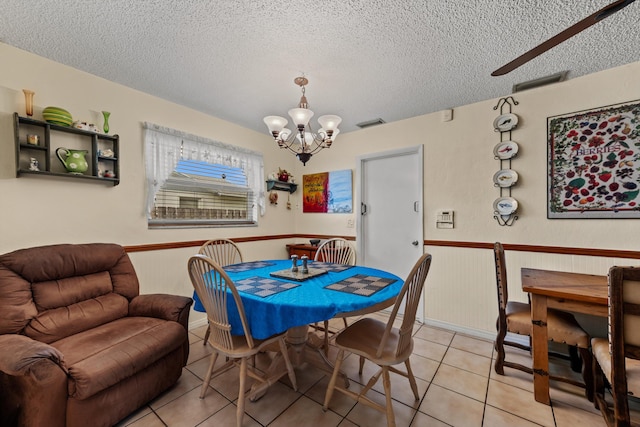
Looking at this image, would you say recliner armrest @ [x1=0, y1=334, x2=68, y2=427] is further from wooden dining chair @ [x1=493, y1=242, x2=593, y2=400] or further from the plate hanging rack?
the plate hanging rack

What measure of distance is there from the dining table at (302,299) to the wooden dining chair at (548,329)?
0.89m

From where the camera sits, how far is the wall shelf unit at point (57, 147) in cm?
189

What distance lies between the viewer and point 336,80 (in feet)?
7.54

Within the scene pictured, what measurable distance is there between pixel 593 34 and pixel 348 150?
7.85ft

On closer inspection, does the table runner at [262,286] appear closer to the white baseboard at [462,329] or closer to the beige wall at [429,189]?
the beige wall at [429,189]

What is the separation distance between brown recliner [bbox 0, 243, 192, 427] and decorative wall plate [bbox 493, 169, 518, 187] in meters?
2.97

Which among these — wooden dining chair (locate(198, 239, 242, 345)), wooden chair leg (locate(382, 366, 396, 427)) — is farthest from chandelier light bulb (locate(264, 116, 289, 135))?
wooden chair leg (locate(382, 366, 396, 427))

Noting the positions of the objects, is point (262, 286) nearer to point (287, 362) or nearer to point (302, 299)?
point (302, 299)

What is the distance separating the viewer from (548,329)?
1.77 meters

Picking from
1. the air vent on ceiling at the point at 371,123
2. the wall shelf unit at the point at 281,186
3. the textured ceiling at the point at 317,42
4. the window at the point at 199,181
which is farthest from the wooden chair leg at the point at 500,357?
the wall shelf unit at the point at 281,186

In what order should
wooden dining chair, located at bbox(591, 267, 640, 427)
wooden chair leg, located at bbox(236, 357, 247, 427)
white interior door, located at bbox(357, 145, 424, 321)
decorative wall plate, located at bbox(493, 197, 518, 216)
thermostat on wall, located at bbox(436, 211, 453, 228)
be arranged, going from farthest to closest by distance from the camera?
white interior door, located at bbox(357, 145, 424, 321)
thermostat on wall, located at bbox(436, 211, 453, 228)
decorative wall plate, located at bbox(493, 197, 518, 216)
wooden chair leg, located at bbox(236, 357, 247, 427)
wooden dining chair, located at bbox(591, 267, 640, 427)

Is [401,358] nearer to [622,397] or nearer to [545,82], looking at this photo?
[622,397]

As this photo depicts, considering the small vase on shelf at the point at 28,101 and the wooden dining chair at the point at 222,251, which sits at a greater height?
→ the small vase on shelf at the point at 28,101

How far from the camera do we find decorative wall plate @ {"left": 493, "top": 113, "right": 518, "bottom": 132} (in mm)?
2506
